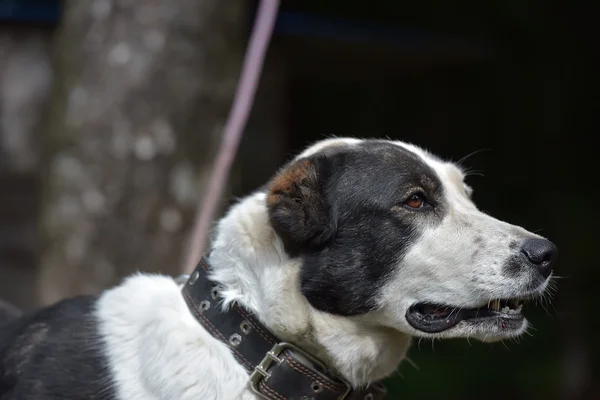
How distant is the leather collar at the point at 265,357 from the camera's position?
2.51 metres

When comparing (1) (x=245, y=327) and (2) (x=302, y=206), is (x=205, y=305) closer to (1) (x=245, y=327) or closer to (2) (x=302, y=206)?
(1) (x=245, y=327)

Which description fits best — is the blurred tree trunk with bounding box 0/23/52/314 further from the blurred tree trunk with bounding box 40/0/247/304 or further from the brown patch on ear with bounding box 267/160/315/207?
the brown patch on ear with bounding box 267/160/315/207

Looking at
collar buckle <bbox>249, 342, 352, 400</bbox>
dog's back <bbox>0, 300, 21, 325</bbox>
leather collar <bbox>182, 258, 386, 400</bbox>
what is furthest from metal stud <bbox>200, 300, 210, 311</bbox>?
dog's back <bbox>0, 300, 21, 325</bbox>

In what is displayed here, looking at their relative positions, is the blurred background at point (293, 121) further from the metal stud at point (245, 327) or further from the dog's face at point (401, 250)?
the metal stud at point (245, 327)

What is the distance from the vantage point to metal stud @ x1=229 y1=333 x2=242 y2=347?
254 cm

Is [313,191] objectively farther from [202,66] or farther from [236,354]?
[202,66]

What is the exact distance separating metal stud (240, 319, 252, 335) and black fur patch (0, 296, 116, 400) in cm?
44

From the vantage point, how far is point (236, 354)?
2543mm

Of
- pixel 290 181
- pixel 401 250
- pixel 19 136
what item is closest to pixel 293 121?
pixel 19 136

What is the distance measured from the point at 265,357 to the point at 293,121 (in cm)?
640

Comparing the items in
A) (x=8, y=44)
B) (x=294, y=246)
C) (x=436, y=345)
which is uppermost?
(x=294, y=246)

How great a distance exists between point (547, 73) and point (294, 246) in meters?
6.46

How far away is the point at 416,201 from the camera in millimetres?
2764

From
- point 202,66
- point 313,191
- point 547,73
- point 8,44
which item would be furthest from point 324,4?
point 313,191
